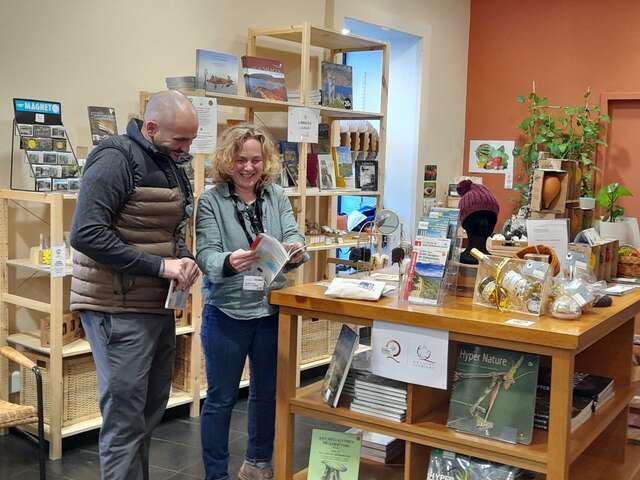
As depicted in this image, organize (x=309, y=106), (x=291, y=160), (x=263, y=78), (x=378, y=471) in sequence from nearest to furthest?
(x=378, y=471) < (x=263, y=78) < (x=309, y=106) < (x=291, y=160)

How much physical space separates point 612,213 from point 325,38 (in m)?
2.51

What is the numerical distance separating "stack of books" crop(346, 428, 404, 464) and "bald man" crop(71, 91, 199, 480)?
31.8 inches

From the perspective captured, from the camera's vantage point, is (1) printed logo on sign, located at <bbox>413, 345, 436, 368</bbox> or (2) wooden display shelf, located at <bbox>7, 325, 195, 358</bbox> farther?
(2) wooden display shelf, located at <bbox>7, 325, 195, 358</bbox>

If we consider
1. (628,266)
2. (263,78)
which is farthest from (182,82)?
(628,266)

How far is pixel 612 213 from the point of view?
5480 millimetres

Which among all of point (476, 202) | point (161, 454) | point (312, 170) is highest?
point (312, 170)

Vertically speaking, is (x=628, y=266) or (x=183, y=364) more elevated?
(x=628, y=266)

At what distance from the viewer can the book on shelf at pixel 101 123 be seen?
3594mm

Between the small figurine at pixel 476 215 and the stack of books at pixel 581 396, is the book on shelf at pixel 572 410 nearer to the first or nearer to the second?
the stack of books at pixel 581 396

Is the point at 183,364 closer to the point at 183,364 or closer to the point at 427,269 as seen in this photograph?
the point at 183,364

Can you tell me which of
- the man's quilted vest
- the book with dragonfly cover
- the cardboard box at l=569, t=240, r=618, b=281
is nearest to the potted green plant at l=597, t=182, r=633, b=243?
the cardboard box at l=569, t=240, r=618, b=281

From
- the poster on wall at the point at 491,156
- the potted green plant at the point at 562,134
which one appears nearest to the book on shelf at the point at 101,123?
the potted green plant at the point at 562,134

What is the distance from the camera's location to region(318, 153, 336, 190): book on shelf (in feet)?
15.5

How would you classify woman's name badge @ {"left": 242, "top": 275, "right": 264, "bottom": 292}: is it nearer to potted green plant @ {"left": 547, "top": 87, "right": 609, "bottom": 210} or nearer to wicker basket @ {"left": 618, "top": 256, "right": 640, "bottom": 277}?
wicker basket @ {"left": 618, "top": 256, "right": 640, "bottom": 277}
